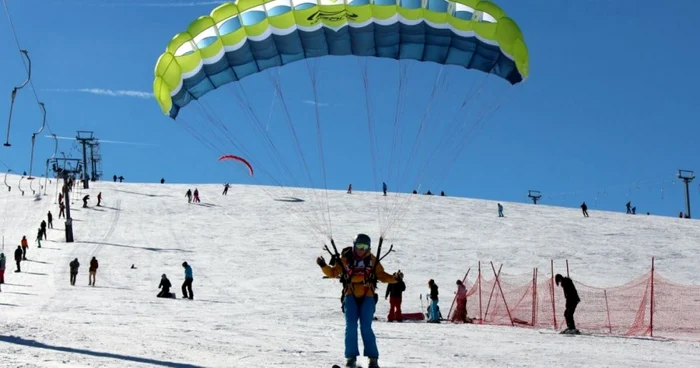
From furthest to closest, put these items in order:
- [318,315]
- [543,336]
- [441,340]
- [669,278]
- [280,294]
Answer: [669,278] → [280,294] → [318,315] → [543,336] → [441,340]

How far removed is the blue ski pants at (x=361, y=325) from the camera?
7945 millimetres

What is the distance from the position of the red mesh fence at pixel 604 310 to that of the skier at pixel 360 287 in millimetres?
7450

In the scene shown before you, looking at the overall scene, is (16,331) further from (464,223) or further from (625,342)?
(464,223)

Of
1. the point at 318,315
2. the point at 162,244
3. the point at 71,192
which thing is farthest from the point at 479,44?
the point at 71,192

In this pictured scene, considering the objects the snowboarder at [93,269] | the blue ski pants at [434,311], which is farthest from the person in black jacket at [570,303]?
the snowboarder at [93,269]

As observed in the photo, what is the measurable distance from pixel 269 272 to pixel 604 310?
39.5ft

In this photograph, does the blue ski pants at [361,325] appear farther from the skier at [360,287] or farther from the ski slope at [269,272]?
the ski slope at [269,272]

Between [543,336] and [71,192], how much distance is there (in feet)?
143

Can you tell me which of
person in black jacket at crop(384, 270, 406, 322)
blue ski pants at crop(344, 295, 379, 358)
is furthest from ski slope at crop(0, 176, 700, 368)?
person in black jacket at crop(384, 270, 406, 322)

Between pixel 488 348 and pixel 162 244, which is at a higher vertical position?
pixel 162 244

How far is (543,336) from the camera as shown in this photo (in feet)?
40.5

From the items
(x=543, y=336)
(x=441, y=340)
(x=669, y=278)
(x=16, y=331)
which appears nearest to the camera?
(x=16, y=331)

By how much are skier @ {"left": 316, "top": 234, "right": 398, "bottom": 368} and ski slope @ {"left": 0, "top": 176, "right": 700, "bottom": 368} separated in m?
0.47

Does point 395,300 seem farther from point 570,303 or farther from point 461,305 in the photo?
point 570,303
